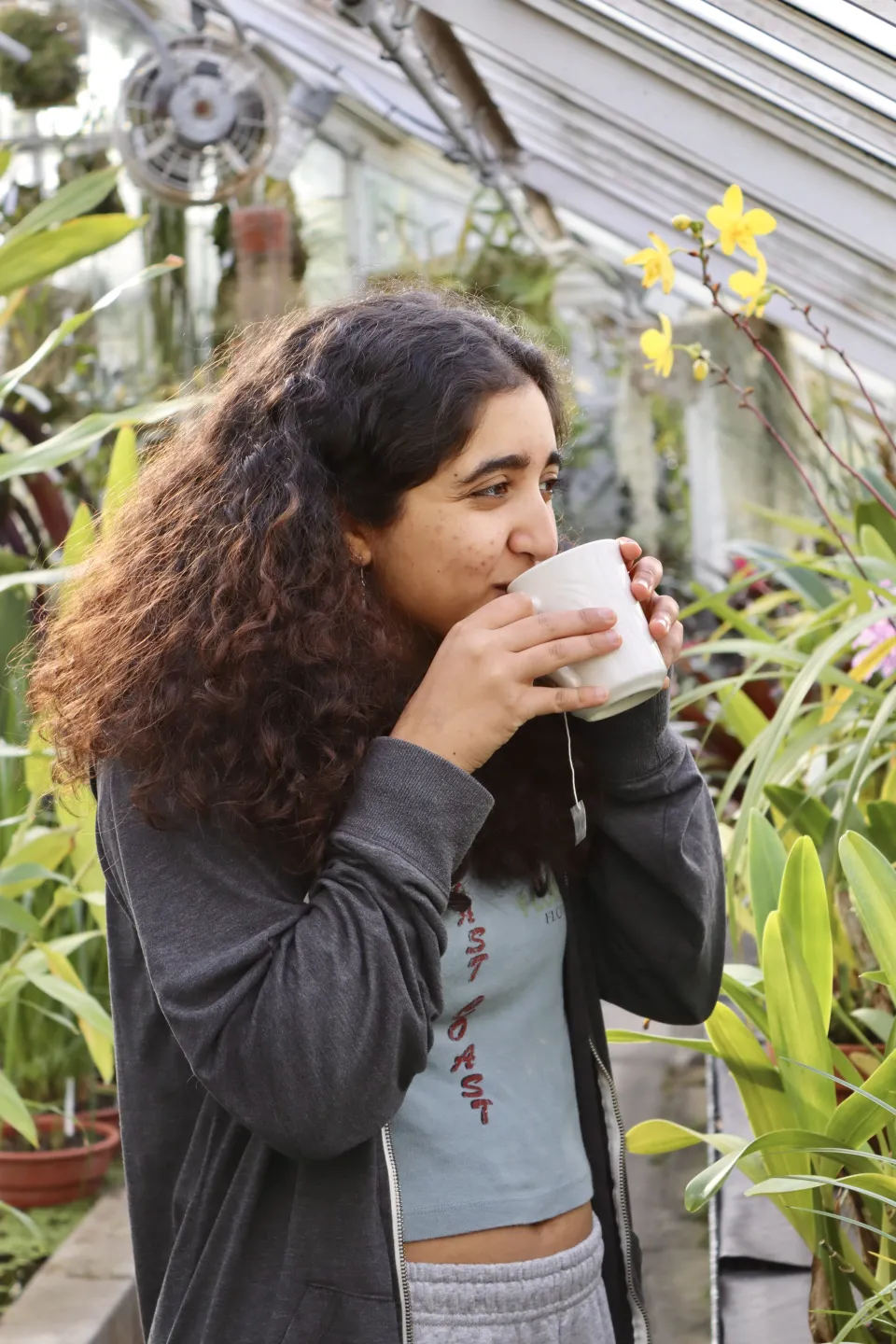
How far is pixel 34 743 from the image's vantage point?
68.6 inches

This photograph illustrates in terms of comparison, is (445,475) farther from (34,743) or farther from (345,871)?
(34,743)

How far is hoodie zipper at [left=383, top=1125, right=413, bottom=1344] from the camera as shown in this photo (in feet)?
3.05

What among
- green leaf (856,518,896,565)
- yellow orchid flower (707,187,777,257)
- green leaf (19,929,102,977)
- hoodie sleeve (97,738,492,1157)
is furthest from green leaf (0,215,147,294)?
hoodie sleeve (97,738,492,1157)

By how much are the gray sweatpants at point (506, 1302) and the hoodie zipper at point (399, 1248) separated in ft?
0.06

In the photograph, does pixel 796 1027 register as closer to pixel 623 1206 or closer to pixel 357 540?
pixel 623 1206

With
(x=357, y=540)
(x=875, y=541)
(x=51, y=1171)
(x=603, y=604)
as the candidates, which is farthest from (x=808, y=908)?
(x=51, y=1171)

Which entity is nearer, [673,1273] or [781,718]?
[781,718]

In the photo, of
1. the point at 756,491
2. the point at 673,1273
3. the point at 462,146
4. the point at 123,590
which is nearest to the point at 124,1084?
the point at 123,590

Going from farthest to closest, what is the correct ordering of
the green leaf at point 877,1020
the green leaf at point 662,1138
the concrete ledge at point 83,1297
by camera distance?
the concrete ledge at point 83,1297
the green leaf at point 877,1020
the green leaf at point 662,1138

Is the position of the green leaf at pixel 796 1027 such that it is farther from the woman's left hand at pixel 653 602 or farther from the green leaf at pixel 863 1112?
the woman's left hand at pixel 653 602

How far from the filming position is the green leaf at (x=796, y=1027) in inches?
45.8

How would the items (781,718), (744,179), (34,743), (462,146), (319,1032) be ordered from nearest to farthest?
(319,1032) < (781,718) < (34,743) < (744,179) < (462,146)

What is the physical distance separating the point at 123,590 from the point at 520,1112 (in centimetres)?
48

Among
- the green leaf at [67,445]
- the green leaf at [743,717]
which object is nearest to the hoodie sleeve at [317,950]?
the green leaf at [67,445]
